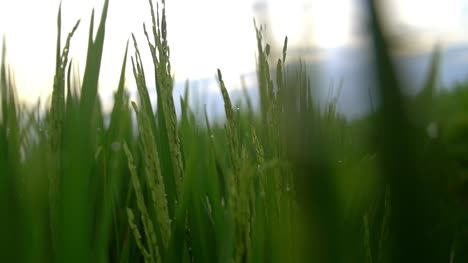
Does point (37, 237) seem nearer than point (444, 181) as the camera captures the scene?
No

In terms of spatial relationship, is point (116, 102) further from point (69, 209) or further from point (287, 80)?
point (287, 80)

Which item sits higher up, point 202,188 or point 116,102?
point 116,102

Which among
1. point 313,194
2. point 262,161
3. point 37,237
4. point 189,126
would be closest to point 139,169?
point 189,126

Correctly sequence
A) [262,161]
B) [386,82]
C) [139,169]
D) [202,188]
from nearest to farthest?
[386,82] < [262,161] < [202,188] < [139,169]

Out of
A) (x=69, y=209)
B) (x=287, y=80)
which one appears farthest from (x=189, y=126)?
(x=287, y=80)

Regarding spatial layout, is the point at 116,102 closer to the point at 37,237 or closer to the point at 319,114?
the point at 37,237

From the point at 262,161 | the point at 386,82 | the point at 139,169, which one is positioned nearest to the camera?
the point at 386,82
